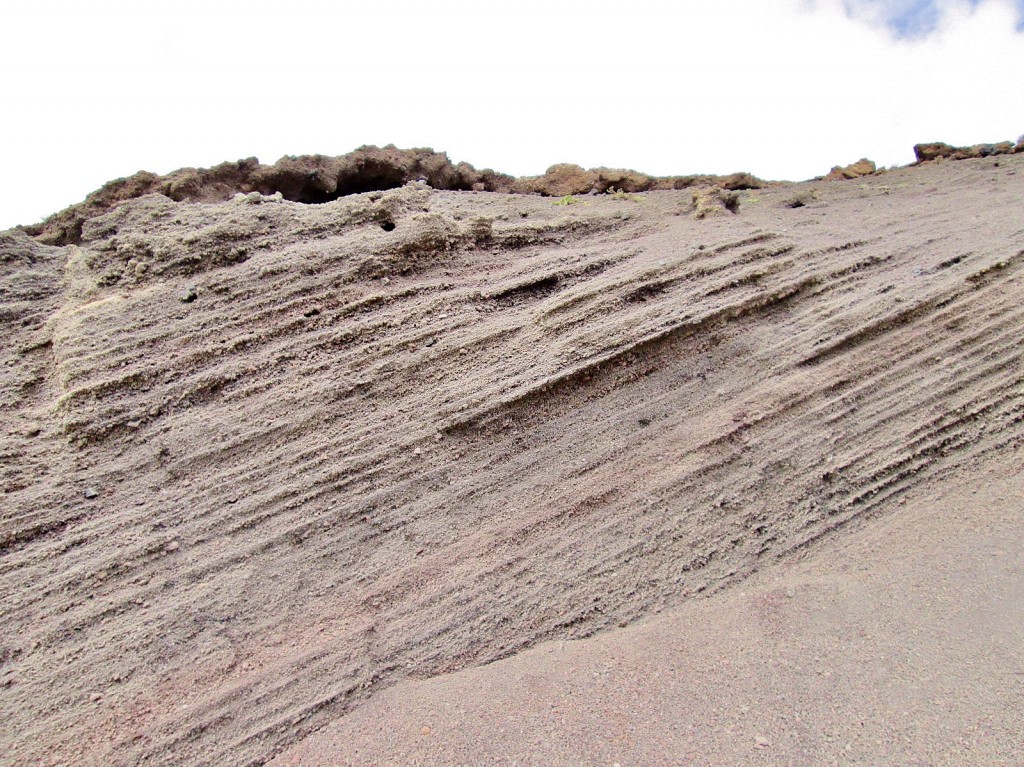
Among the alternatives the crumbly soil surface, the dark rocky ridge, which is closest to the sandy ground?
the crumbly soil surface

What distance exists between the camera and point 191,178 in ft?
23.9

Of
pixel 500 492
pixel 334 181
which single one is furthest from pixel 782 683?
pixel 334 181

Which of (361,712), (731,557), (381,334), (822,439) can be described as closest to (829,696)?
(731,557)

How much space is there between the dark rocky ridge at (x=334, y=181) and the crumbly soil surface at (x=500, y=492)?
24.8 inches

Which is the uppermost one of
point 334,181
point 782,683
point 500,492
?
point 334,181

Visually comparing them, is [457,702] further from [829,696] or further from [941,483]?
[941,483]

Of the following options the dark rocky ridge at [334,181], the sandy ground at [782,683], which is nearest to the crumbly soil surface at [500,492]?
the sandy ground at [782,683]

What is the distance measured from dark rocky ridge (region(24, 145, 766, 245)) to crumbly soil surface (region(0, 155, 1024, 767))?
0.63 m

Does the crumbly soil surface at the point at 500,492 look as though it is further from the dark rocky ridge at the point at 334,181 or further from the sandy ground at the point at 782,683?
the dark rocky ridge at the point at 334,181

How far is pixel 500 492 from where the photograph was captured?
529 cm

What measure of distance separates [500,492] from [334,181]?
5156mm

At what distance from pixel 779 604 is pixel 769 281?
3.44m

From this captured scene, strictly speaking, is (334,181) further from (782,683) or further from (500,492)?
(782,683)

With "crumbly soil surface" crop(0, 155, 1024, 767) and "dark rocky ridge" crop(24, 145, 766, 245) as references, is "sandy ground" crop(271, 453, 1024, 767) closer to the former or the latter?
"crumbly soil surface" crop(0, 155, 1024, 767)
